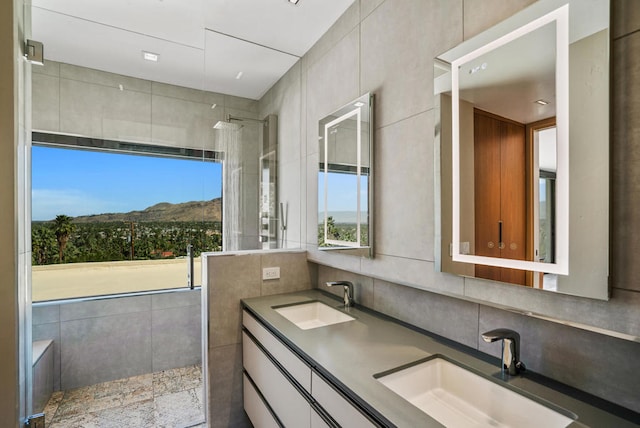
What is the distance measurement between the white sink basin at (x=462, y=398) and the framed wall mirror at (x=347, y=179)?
67 cm

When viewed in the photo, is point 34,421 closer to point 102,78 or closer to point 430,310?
point 430,310

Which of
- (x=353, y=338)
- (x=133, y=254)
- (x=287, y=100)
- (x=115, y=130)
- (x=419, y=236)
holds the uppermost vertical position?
(x=287, y=100)

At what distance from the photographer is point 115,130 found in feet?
8.10

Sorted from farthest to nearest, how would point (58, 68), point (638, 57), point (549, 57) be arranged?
point (58, 68), point (549, 57), point (638, 57)

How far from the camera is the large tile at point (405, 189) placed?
137 cm

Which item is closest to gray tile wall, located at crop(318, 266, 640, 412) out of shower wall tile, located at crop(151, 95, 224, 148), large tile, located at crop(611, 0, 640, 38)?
large tile, located at crop(611, 0, 640, 38)

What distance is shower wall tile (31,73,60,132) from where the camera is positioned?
200 cm

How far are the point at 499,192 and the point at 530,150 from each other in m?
0.17

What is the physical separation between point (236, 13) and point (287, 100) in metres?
0.72

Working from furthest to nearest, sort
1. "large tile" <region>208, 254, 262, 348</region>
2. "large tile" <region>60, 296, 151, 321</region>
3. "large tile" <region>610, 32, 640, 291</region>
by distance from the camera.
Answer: "large tile" <region>60, 296, 151, 321</region> < "large tile" <region>208, 254, 262, 348</region> < "large tile" <region>610, 32, 640, 291</region>

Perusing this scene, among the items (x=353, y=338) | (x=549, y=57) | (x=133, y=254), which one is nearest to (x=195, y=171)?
(x=133, y=254)

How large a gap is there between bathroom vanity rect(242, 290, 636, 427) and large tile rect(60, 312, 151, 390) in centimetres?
158

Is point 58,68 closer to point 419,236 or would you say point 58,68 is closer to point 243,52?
point 243,52

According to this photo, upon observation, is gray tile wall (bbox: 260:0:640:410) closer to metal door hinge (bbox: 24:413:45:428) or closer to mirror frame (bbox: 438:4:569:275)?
mirror frame (bbox: 438:4:569:275)
